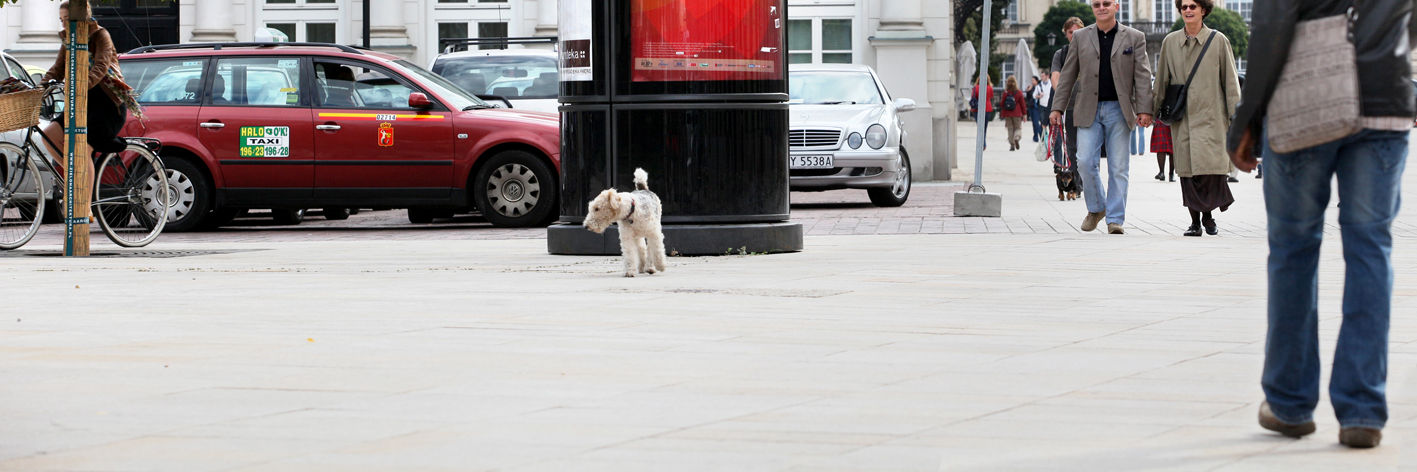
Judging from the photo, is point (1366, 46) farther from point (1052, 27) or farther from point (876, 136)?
point (1052, 27)

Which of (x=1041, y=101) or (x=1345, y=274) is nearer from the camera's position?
(x=1345, y=274)

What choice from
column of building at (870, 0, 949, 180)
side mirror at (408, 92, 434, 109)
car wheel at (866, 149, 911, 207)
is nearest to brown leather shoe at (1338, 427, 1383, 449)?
side mirror at (408, 92, 434, 109)

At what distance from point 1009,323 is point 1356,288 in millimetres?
2682

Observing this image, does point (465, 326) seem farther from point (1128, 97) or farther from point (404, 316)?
point (1128, 97)

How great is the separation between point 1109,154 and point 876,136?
540 centimetres

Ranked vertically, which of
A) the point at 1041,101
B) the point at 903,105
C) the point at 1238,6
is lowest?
the point at 903,105

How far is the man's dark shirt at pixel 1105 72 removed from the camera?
12930 millimetres

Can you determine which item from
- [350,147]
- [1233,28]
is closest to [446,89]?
[350,147]

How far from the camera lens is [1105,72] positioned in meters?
13.0

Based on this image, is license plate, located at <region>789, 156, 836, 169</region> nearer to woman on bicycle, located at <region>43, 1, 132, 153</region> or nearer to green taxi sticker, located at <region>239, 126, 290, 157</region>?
green taxi sticker, located at <region>239, 126, 290, 157</region>

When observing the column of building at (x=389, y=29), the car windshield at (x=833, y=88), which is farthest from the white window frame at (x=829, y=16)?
the car windshield at (x=833, y=88)

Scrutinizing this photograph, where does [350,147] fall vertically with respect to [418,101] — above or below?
below

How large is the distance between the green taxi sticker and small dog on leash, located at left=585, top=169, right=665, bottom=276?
19.5ft

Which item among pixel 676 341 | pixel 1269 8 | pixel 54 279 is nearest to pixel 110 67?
pixel 54 279
